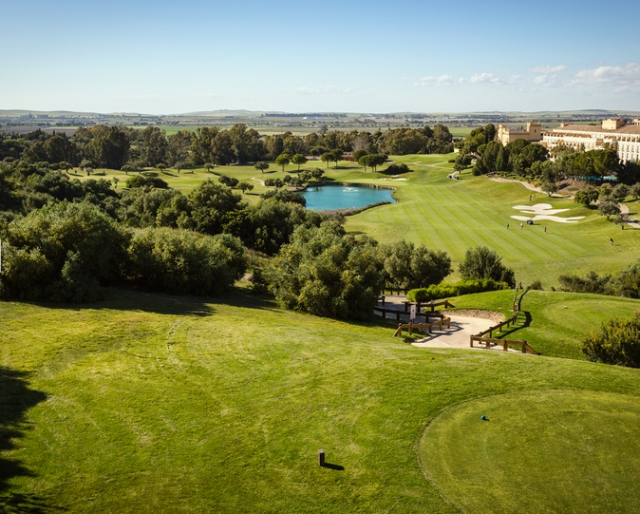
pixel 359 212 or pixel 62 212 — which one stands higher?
pixel 62 212

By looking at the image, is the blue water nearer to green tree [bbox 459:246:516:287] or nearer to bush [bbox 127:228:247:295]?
green tree [bbox 459:246:516:287]

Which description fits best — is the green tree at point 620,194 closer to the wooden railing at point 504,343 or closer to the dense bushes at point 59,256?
the wooden railing at point 504,343

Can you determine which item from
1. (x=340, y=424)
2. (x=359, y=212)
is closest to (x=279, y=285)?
(x=340, y=424)

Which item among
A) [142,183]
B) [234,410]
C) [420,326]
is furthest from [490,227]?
[234,410]

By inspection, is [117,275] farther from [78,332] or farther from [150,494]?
[150,494]

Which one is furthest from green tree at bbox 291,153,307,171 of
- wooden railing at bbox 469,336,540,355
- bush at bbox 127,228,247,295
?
wooden railing at bbox 469,336,540,355

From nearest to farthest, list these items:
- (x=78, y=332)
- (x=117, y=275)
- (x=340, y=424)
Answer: (x=340, y=424) < (x=78, y=332) < (x=117, y=275)

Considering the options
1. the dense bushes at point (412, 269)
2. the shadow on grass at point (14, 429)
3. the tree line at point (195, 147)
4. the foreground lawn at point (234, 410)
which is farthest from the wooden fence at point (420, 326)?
the tree line at point (195, 147)
